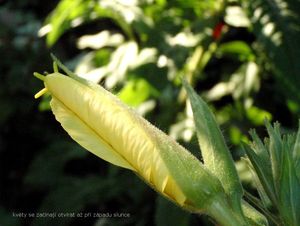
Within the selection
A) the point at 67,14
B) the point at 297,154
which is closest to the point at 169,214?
the point at 67,14

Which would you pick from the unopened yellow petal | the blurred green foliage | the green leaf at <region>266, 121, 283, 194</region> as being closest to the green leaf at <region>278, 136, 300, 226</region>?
the green leaf at <region>266, 121, 283, 194</region>

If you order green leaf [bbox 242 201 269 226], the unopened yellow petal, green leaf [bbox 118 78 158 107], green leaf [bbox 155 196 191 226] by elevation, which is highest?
the unopened yellow petal

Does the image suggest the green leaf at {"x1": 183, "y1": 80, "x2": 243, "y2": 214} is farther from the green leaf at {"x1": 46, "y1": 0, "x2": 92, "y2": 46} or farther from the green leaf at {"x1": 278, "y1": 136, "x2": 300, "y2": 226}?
the green leaf at {"x1": 46, "y1": 0, "x2": 92, "y2": 46}

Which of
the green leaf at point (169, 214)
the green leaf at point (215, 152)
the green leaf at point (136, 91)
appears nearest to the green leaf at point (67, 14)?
the green leaf at point (136, 91)

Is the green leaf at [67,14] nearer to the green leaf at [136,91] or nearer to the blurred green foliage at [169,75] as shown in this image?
the blurred green foliage at [169,75]

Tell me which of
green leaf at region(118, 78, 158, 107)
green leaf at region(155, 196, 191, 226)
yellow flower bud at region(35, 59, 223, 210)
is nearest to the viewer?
yellow flower bud at region(35, 59, 223, 210)
